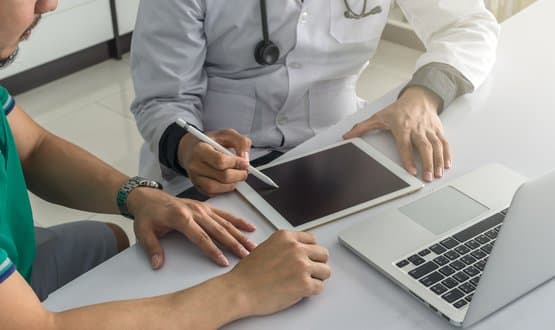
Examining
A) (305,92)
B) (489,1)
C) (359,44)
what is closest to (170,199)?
(305,92)

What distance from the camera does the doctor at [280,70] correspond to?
1.33m

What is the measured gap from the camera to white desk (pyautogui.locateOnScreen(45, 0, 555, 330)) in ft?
3.03

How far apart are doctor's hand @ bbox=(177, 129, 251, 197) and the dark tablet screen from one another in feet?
0.10

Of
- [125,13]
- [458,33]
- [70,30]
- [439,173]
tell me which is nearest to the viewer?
[439,173]

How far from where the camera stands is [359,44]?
61.3 inches

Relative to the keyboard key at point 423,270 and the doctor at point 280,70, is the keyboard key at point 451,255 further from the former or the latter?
the doctor at point 280,70

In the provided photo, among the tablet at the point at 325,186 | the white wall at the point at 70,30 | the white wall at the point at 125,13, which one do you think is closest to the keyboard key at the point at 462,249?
the tablet at the point at 325,186

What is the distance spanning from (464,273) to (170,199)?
45cm

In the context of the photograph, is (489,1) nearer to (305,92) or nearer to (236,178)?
(305,92)

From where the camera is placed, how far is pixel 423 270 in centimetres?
97

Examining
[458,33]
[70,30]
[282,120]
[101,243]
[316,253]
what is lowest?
[70,30]

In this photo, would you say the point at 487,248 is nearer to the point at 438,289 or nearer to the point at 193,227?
the point at 438,289

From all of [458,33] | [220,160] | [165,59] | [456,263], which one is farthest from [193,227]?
[458,33]

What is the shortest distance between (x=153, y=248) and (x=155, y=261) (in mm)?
25
